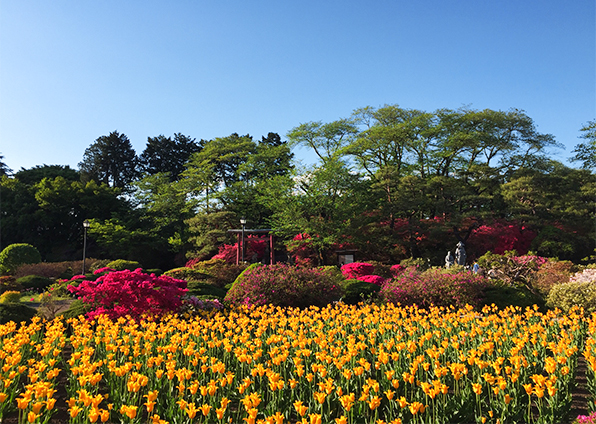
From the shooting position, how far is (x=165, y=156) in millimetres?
43719

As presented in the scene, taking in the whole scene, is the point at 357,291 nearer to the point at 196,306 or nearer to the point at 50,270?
the point at 196,306

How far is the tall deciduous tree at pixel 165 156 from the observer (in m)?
43.5

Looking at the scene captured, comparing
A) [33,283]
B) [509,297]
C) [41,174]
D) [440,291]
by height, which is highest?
[41,174]

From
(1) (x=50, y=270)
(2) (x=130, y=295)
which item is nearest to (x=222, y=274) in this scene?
(2) (x=130, y=295)

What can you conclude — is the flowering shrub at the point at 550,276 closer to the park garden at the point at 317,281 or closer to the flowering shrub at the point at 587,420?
the park garden at the point at 317,281

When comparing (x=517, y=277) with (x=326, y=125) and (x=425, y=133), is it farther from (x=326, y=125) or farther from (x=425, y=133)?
(x=326, y=125)

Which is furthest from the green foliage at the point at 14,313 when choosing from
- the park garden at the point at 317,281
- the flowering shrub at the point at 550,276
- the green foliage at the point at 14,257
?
the green foliage at the point at 14,257

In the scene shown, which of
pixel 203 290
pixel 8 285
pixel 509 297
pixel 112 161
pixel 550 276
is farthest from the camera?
pixel 112 161

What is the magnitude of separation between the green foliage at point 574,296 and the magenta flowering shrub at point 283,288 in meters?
5.39

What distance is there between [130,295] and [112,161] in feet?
123

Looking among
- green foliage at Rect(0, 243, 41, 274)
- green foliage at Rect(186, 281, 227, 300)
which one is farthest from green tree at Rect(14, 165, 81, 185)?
green foliage at Rect(186, 281, 227, 300)

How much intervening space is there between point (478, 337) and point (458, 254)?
1227 centimetres

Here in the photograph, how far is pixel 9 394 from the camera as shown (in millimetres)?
4223

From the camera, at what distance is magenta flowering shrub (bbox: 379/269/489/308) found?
1030 cm
